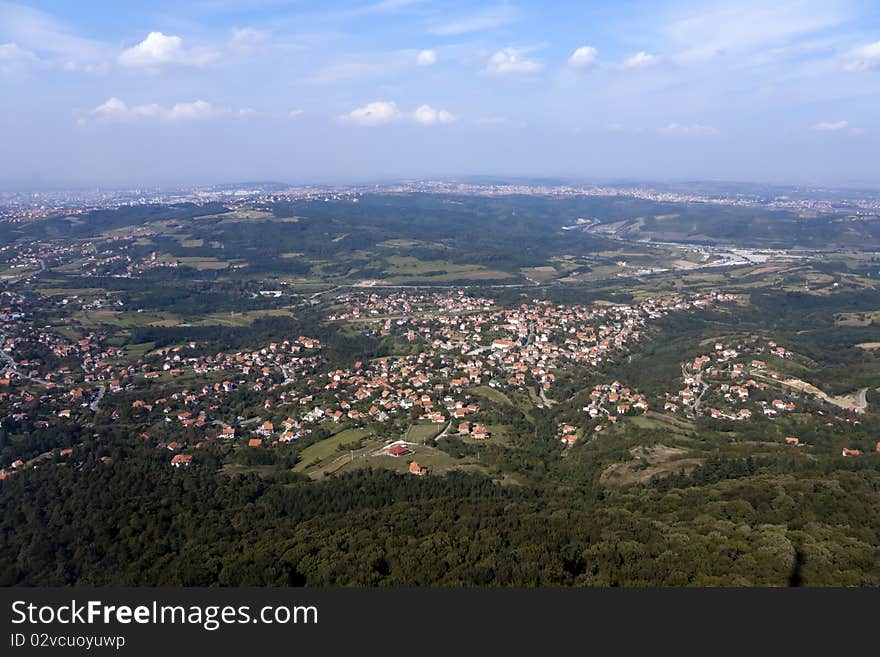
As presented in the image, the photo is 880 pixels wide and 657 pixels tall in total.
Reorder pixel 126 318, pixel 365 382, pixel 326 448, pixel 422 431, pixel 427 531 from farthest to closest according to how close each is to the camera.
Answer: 1. pixel 126 318
2. pixel 365 382
3. pixel 422 431
4. pixel 326 448
5. pixel 427 531

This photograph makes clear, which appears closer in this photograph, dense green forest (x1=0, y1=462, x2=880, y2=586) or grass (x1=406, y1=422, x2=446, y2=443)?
dense green forest (x1=0, y1=462, x2=880, y2=586)

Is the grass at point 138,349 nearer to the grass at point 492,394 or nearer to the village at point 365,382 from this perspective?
the village at point 365,382

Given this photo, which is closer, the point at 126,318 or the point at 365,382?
the point at 365,382

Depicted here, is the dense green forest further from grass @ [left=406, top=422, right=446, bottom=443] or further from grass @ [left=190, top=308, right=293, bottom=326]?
grass @ [left=190, top=308, right=293, bottom=326]

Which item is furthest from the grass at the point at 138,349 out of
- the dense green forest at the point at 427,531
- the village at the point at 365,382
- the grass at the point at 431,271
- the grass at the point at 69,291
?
the grass at the point at 431,271

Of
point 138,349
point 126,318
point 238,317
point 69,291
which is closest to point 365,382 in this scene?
point 138,349

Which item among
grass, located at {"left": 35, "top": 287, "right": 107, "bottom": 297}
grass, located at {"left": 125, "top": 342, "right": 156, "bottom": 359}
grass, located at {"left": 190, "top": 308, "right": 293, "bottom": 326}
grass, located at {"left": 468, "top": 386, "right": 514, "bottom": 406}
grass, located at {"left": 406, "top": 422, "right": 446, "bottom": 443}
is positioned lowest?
grass, located at {"left": 406, "top": 422, "right": 446, "bottom": 443}

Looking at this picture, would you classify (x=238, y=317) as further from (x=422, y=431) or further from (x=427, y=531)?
(x=427, y=531)

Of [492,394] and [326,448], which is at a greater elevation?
[492,394]

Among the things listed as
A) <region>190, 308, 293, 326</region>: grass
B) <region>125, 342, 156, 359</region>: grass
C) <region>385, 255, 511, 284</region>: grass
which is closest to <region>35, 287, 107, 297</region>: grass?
<region>190, 308, 293, 326</region>: grass

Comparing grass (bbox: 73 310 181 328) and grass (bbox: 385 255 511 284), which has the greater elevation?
grass (bbox: 385 255 511 284)

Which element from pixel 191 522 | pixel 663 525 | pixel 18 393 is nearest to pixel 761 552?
pixel 663 525
